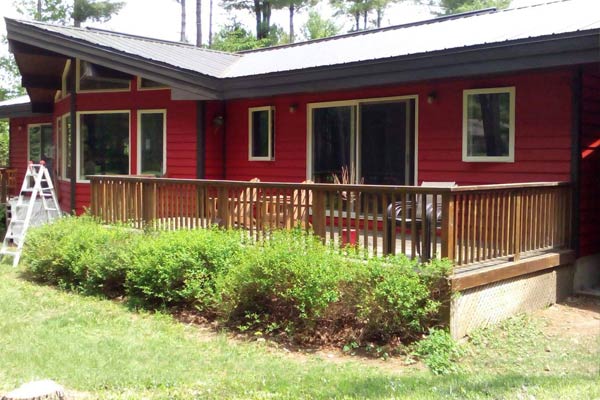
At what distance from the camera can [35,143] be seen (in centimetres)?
1752

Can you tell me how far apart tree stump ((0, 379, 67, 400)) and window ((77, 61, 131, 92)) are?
8982 millimetres

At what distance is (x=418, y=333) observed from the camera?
5.71 meters

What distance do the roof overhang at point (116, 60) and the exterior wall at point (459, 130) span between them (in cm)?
122

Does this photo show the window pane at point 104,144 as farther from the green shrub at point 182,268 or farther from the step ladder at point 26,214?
the green shrub at point 182,268

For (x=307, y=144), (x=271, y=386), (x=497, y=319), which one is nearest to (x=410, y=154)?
(x=307, y=144)

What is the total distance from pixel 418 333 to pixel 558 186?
2.73 metres

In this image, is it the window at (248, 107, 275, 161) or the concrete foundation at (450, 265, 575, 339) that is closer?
the concrete foundation at (450, 265, 575, 339)

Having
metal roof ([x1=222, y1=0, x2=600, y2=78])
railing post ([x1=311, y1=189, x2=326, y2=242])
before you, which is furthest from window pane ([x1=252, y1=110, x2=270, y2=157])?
railing post ([x1=311, y1=189, x2=326, y2=242])

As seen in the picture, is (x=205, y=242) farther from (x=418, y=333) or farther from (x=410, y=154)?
(x=410, y=154)

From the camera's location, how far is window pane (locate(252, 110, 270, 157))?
11.3 m

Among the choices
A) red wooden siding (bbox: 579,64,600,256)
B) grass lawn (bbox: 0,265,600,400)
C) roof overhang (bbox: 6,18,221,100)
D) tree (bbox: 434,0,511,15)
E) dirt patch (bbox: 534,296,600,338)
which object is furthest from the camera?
tree (bbox: 434,0,511,15)

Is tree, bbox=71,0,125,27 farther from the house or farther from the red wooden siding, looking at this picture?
the red wooden siding

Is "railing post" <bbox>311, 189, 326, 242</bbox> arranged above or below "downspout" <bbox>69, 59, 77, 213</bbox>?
below

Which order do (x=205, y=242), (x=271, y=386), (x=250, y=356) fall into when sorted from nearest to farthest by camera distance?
(x=271, y=386) < (x=250, y=356) < (x=205, y=242)
